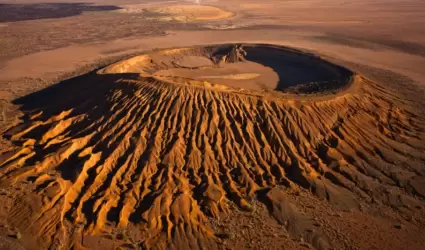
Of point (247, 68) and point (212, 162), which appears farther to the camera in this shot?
point (247, 68)

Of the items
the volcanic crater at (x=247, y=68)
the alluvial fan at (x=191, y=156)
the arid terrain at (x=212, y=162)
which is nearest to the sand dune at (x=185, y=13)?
the volcanic crater at (x=247, y=68)

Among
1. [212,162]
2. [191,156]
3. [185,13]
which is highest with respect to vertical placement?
[185,13]

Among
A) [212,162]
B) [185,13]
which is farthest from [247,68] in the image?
[185,13]

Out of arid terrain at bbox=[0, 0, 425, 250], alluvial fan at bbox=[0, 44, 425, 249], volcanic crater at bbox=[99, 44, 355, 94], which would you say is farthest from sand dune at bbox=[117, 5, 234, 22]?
alluvial fan at bbox=[0, 44, 425, 249]

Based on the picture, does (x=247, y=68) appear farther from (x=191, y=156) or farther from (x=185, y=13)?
(x=185, y=13)

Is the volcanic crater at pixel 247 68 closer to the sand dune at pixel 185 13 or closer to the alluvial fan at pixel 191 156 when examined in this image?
the alluvial fan at pixel 191 156

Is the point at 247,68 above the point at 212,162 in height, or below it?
above

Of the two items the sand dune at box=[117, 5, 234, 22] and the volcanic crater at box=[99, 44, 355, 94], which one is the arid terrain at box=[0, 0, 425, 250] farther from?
the sand dune at box=[117, 5, 234, 22]

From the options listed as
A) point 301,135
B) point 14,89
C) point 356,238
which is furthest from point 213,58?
point 356,238

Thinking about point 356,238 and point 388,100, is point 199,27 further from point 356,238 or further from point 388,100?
point 356,238
